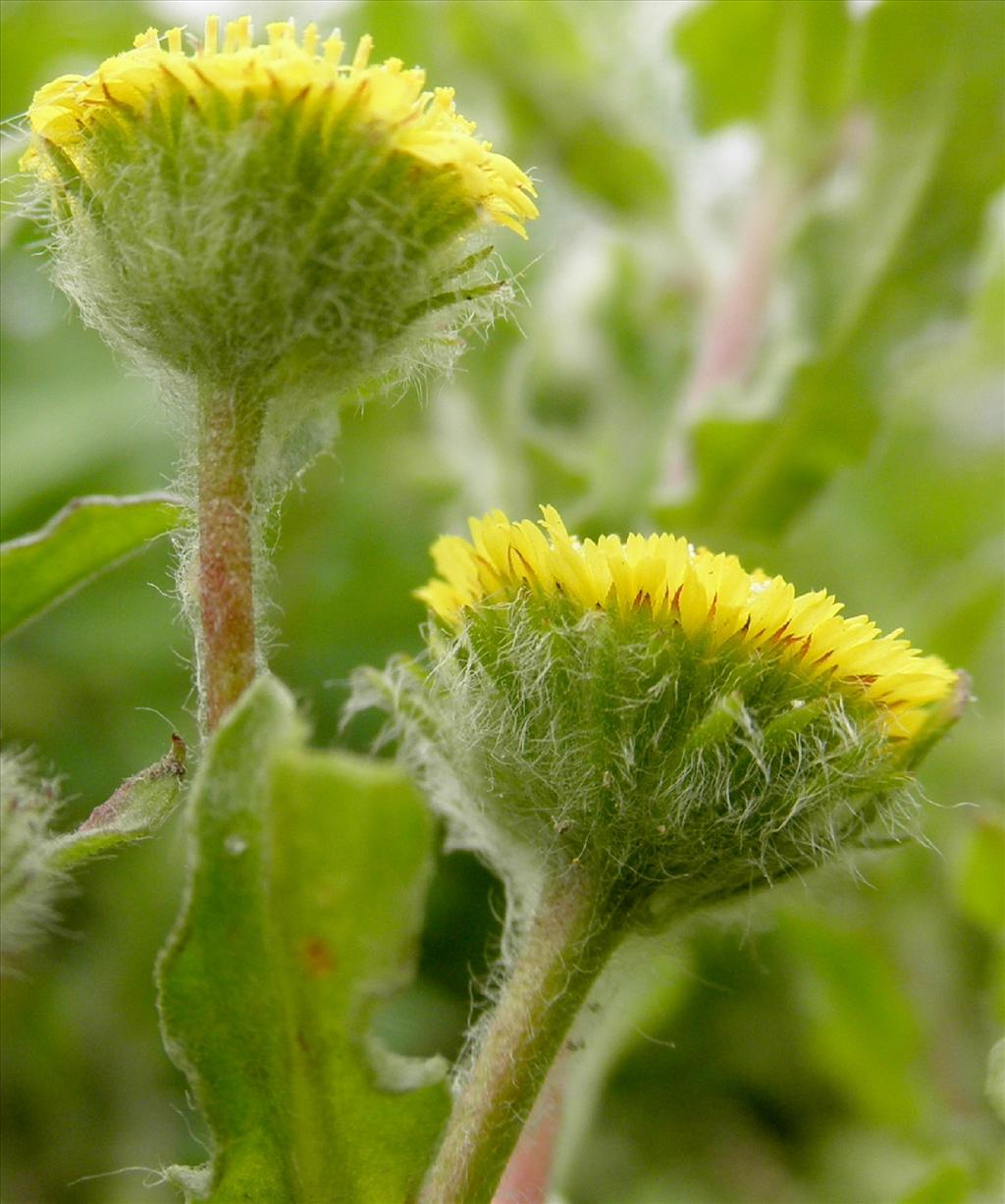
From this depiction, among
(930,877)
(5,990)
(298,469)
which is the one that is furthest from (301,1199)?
(930,877)

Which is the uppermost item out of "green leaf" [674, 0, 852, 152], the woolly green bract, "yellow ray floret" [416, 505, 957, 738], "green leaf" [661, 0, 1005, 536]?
"green leaf" [674, 0, 852, 152]

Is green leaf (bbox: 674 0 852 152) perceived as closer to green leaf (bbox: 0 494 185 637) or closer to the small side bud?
green leaf (bbox: 0 494 185 637)

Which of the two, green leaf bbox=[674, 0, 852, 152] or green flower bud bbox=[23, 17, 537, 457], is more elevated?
green leaf bbox=[674, 0, 852, 152]

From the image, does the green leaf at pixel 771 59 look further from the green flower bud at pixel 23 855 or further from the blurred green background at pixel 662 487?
the green flower bud at pixel 23 855

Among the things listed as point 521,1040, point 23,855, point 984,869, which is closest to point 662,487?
point 984,869

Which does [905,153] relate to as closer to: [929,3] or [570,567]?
[929,3]

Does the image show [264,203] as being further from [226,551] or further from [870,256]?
[870,256]

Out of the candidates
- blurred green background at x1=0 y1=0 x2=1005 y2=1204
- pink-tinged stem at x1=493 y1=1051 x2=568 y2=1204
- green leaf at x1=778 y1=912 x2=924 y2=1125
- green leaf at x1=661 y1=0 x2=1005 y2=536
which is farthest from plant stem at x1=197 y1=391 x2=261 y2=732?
green leaf at x1=778 y1=912 x2=924 y2=1125
